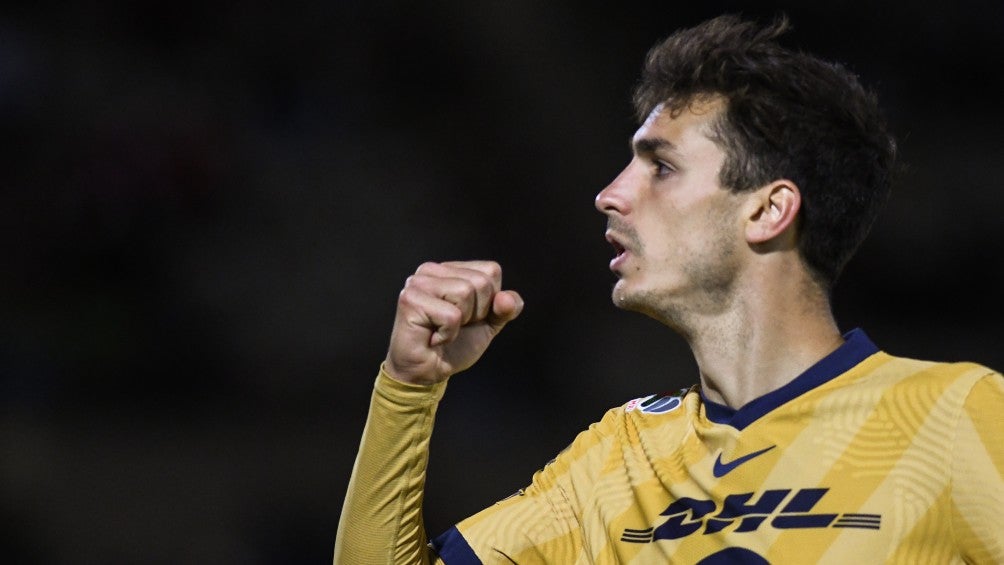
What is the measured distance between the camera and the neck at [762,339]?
7.10ft

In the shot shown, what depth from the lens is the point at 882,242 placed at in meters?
4.89

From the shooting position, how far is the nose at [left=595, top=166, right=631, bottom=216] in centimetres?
224

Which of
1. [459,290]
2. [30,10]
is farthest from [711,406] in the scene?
[30,10]

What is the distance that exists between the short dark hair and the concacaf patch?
0.36 m

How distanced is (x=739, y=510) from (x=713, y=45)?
0.91 m

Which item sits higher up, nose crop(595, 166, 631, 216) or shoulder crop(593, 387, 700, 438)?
nose crop(595, 166, 631, 216)

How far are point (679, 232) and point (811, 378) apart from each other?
35cm

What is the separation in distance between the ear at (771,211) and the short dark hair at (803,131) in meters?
0.02

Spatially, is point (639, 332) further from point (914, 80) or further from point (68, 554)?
point (68, 554)

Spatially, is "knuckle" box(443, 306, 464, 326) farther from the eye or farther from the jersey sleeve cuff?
the eye

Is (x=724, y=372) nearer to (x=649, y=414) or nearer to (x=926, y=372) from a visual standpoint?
(x=649, y=414)

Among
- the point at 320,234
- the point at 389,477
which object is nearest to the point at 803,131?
the point at 389,477

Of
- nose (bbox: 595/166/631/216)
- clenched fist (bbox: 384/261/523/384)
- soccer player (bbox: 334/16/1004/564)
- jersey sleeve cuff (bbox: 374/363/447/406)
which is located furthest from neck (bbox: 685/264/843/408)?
jersey sleeve cuff (bbox: 374/363/447/406)

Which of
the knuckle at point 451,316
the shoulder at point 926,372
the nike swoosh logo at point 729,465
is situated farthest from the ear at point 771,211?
the knuckle at point 451,316
